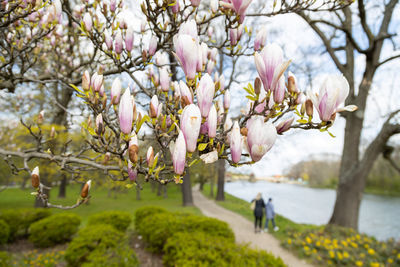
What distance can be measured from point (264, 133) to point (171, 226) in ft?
19.1

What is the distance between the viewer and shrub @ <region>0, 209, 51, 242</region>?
7431mm

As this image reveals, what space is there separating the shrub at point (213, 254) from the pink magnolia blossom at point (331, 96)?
3.08m

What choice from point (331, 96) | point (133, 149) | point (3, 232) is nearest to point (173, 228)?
point (3, 232)

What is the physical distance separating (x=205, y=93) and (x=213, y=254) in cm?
374

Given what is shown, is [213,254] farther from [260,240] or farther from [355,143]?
[355,143]

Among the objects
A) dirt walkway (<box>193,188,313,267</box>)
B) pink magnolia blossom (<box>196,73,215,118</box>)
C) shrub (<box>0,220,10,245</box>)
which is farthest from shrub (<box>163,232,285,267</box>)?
shrub (<box>0,220,10,245</box>)

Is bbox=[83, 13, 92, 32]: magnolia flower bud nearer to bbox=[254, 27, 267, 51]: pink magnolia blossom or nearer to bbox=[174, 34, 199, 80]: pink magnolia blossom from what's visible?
bbox=[174, 34, 199, 80]: pink magnolia blossom

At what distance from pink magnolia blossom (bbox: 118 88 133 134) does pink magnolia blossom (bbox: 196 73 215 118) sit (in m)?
0.30

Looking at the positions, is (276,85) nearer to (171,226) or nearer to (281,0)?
(281,0)

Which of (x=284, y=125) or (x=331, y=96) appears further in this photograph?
(x=284, y=125)

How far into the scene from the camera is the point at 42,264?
5270 millimetres

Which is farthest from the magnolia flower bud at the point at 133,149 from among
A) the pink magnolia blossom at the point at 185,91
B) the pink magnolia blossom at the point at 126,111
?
the pink magnolia blossom at the point at 185,91

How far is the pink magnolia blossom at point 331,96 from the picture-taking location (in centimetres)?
88

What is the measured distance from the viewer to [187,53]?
98 cm
